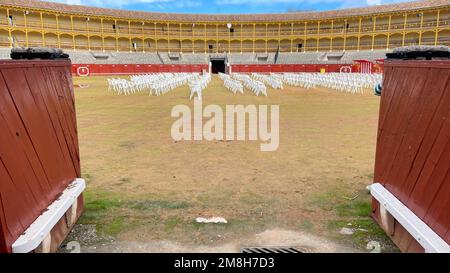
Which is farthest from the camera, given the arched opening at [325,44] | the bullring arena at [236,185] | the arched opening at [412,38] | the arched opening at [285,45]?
the arched opening at [285,45]

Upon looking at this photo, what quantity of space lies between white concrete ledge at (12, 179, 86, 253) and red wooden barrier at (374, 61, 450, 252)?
2.97 metres

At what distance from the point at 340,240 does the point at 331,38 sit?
190 feet

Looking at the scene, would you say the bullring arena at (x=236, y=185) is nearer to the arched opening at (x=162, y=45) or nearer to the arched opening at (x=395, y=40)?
the arched opening at (x=395, y=40)

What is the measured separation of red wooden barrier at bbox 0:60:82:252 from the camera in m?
2.49

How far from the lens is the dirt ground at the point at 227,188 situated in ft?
11.8

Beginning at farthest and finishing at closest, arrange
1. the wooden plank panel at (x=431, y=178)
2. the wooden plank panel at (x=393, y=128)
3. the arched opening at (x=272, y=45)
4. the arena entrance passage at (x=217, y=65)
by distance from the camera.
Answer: the arched opening at (x=272, y=45)
the arena entrance passage at (x=217, y=65)
the wooden plank panel at (x=393, y=128)
the wooden plank panel at (x=431, y=178)

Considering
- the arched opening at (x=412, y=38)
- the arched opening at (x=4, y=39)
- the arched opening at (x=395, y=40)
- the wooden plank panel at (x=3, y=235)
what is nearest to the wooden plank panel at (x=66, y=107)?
the wooden plank panel at (x=3, y=235)

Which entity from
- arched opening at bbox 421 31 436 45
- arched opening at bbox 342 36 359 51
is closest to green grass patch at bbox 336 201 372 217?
arched opening at bbox 421 31 436 45

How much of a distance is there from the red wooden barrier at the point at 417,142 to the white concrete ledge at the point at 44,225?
2.97 m

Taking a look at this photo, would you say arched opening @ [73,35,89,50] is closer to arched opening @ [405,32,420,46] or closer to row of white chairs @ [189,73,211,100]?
row of white chairs @ [189,73,211,100]

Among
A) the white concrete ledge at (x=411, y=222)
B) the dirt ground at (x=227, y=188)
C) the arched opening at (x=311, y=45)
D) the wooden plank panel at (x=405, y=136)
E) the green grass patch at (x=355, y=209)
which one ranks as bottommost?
the green grass patch at (x=355, y=209)

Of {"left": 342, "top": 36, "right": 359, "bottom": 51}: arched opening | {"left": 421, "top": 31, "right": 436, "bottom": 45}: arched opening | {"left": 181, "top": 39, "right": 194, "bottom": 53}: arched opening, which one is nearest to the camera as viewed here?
{"left": 421, "top": 31, "right": 436, "bottom": 45}: arched opening

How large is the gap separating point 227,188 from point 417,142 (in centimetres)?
A: 256
